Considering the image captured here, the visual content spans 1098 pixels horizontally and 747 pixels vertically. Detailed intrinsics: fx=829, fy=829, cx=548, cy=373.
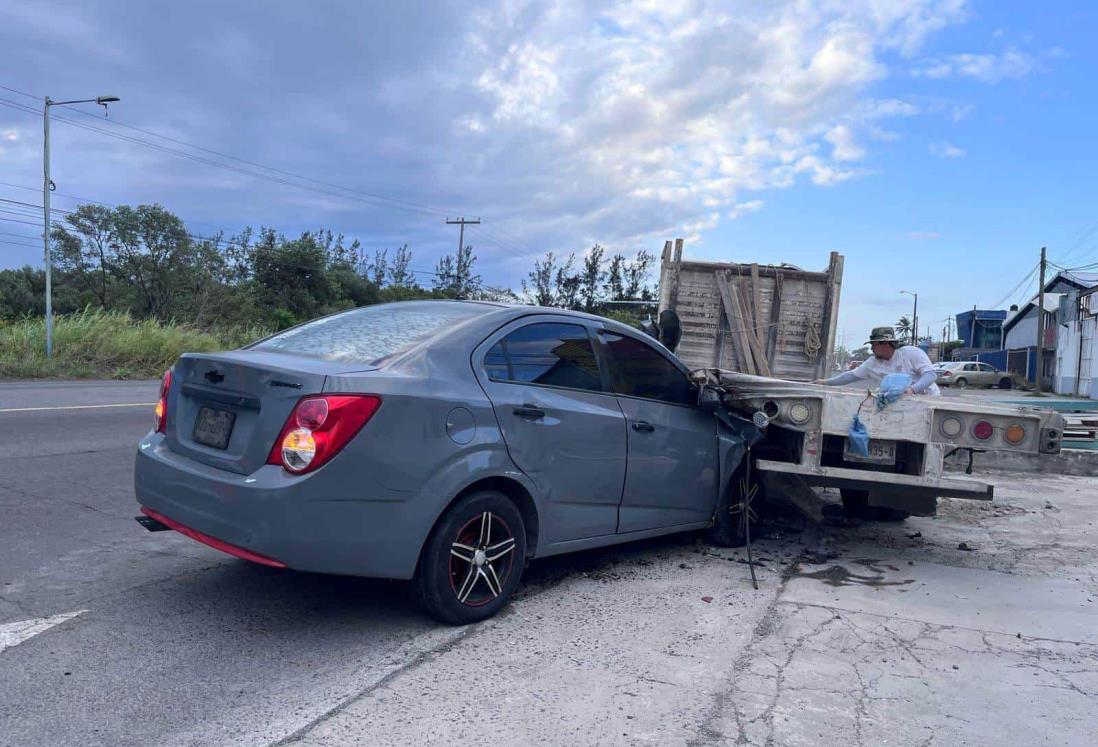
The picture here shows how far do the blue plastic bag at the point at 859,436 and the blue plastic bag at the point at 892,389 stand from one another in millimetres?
170

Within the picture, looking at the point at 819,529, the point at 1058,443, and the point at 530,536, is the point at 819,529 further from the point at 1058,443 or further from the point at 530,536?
→ the point at 530,536

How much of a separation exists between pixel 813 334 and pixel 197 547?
6615 mm

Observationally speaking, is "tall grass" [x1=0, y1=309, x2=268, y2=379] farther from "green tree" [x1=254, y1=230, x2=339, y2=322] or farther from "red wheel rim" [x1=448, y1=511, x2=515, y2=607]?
"green tree" [x1=254, y1=230, x2=339, y2=322]

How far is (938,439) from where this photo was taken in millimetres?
5293

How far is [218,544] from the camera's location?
3748mm

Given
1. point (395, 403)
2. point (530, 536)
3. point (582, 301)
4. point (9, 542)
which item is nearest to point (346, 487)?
point (395, 403)

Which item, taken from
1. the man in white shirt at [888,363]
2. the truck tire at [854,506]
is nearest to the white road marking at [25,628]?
the man in white shirt at [888,363]

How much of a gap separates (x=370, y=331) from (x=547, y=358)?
990 mm

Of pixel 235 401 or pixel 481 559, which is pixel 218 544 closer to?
pixel 235 401

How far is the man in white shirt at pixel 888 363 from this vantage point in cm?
668

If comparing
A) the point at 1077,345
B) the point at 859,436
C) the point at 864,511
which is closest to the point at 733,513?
the point at 859,436

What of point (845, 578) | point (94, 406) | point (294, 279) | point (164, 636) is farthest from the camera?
point (294, 279)

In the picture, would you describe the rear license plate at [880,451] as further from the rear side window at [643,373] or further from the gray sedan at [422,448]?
the gray sedan at [422,448]

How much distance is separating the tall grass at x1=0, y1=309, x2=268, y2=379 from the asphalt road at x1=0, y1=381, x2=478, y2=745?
17961 mm
